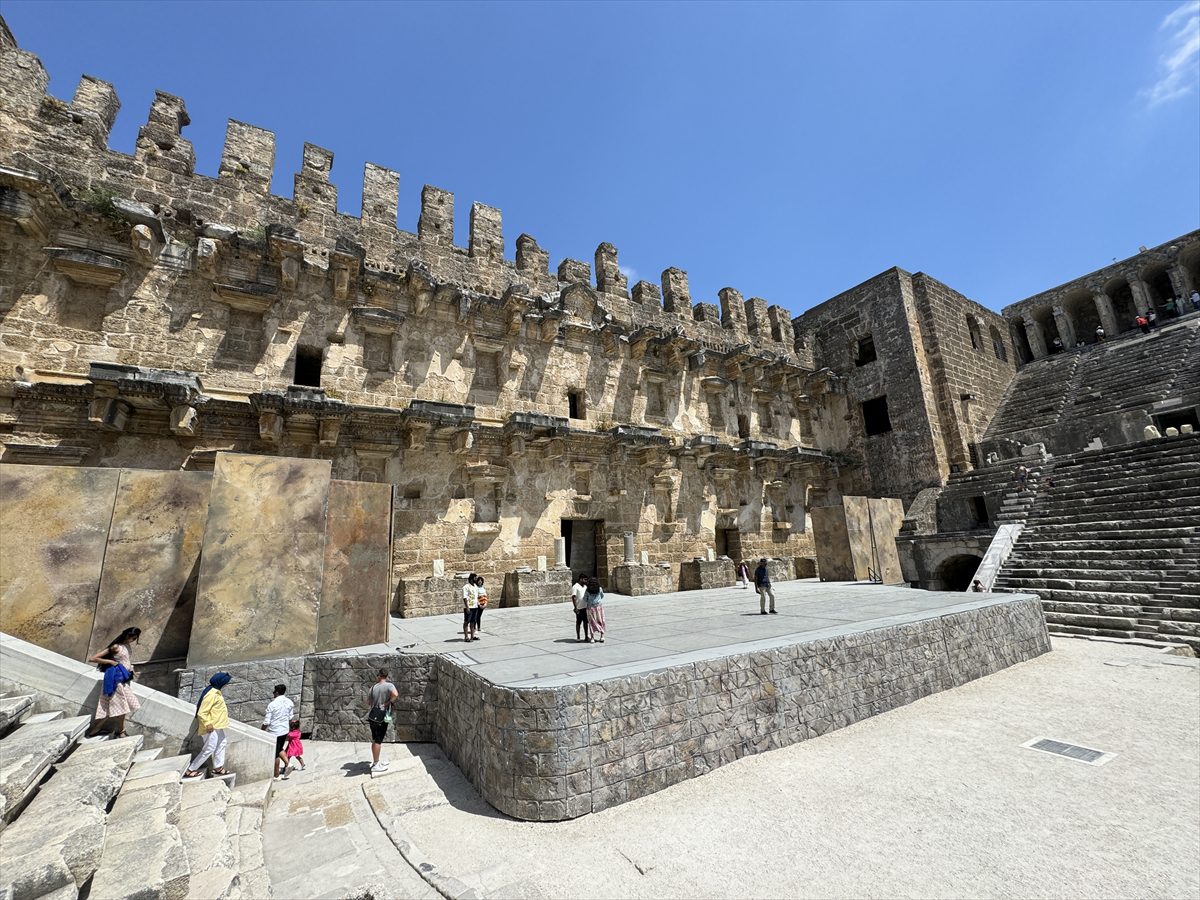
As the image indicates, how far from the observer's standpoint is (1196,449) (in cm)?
1265

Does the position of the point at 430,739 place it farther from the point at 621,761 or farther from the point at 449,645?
the point at 621,761

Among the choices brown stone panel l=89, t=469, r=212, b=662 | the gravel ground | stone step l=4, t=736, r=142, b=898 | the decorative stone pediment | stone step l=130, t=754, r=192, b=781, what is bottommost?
the gravel ground

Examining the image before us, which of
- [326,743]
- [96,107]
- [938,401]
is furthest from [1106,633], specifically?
[96,107]

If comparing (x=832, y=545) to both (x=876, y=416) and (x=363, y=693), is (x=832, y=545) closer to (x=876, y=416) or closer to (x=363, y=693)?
(x=876, y=416)

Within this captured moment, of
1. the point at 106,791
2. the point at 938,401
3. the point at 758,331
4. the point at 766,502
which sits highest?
the point at 758,331

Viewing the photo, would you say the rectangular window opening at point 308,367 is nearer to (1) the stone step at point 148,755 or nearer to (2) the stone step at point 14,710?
(2) the stone step at point 14,710

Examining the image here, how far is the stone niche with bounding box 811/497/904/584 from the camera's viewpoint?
15.4 m

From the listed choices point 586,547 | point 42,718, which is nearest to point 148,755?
point 42,718

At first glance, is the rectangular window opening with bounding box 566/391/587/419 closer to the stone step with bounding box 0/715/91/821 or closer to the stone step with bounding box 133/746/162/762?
the stone step with bounding box 133/746/162/762

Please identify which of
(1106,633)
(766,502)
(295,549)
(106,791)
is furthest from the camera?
(766,502)

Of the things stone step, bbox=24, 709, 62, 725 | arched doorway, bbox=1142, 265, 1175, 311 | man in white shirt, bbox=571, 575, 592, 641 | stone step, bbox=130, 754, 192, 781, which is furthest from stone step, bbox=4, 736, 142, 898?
arched doorway, bbox=1142, 265, 1175, 311

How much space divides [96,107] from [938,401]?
27.6 metres

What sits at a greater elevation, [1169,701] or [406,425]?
Answer: [406,425]

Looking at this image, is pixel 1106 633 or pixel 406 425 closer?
pixel 1106 633
